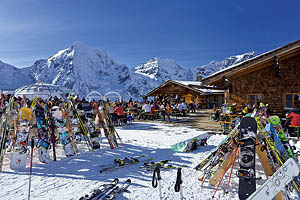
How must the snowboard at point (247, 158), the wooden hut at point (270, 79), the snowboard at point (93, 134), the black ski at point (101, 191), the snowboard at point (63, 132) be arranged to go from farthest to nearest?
1. the wooden hut at point (270, 79)
2. the snowboard at point (93, 134)
3. the snowboard at point (63, 132)
4. the black ski at point (101, 191)
5. the snowboard at point (247, 158)

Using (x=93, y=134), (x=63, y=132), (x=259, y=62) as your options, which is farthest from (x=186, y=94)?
(x=63, y=132)

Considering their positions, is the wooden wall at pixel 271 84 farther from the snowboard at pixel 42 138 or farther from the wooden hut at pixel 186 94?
the wooden hut at pixel 186 94

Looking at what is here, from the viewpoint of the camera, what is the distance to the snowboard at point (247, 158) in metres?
3.22

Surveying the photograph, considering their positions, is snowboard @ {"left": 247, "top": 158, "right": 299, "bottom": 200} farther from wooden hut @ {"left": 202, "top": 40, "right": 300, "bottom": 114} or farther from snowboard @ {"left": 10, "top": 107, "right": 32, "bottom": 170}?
wooden hut @ {"left": 202, "top": 40, "right": 300, "bottom": 114}

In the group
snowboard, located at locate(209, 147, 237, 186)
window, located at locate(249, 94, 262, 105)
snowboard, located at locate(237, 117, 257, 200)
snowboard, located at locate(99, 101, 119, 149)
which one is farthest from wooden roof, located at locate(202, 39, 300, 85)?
snowboard, located at locate(237, 117, 257, 200)

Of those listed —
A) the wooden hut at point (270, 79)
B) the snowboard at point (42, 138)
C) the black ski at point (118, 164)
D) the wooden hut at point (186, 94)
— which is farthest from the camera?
the wooden hut at point (186, 94)

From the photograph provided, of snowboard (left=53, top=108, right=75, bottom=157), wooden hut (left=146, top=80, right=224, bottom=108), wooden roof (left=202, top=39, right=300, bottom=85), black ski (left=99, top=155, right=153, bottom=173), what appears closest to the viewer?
black ski (left=99, top=155, right=153, bottom=173)

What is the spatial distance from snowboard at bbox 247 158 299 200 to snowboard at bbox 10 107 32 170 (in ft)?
18.2

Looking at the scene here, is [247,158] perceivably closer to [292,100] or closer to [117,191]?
[117,191]

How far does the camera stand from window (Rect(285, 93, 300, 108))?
11.4 metres

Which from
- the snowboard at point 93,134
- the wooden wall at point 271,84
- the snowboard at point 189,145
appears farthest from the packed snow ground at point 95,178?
the wooden wall at point 271,84

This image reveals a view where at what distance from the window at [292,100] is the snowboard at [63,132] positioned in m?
12.1

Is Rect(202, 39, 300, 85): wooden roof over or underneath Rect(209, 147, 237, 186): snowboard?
over

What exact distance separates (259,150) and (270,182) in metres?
1.83
